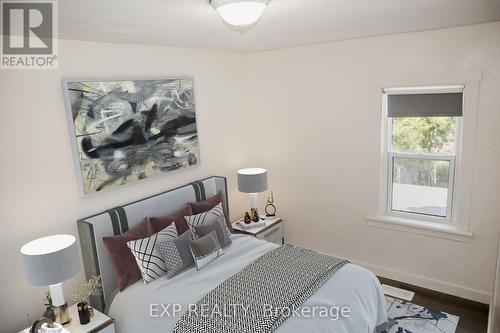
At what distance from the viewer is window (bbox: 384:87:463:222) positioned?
3.43 metres

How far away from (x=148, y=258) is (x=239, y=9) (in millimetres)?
2007

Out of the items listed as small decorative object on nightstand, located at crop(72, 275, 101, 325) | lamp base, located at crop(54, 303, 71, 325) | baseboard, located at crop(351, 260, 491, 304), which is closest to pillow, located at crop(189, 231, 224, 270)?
small decorative object on nightstand, located at crop(72, 275, 101, 325)

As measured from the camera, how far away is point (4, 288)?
257cm

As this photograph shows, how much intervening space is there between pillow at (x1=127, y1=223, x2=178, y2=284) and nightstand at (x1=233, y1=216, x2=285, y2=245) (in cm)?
123

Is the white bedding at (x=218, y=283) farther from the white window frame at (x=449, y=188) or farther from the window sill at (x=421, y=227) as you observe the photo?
the white window frame at (x=449, y=188)

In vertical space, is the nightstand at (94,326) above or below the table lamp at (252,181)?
below

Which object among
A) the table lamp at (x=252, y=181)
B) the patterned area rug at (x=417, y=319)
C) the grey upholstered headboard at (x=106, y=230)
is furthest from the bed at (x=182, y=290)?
the table lamp at (x=252, y=181)

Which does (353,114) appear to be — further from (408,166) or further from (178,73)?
Result: (178,73)

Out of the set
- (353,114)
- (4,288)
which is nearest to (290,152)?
(353,114)

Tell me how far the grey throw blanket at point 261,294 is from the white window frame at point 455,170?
1.13 meters

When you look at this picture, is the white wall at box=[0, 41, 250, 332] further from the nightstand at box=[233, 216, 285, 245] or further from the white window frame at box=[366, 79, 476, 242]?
the white window frame at box=[366, 79, 476, 242]

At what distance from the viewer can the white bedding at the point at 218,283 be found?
93.7 inches

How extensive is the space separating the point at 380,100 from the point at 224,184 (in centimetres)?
186

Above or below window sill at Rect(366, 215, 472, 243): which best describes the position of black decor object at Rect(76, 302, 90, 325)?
below
